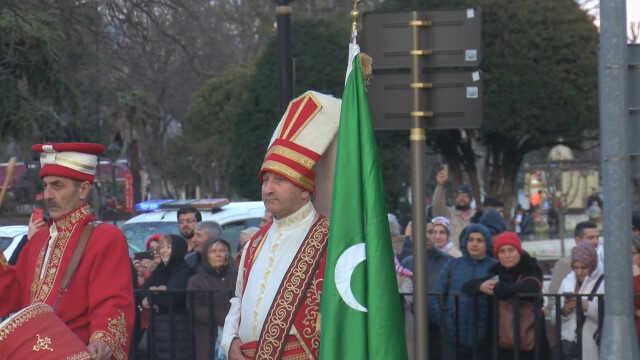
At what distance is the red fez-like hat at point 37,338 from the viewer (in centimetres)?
487

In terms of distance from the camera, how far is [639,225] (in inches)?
412

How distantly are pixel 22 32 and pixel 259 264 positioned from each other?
7677mm

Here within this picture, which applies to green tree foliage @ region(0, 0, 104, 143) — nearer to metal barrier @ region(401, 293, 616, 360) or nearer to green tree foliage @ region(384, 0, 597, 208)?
metal barrier @ region(401, 293, 616, 360)

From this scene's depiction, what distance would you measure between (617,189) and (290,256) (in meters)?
2.06

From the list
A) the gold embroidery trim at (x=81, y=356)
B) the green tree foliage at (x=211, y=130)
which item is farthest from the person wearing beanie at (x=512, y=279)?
the green tree foliage at (x=211, y=130)

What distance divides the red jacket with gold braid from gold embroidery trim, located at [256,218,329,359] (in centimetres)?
60

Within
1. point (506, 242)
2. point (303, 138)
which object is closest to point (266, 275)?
point (303, 138)

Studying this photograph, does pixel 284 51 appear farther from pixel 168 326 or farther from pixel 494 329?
pixel 494 329

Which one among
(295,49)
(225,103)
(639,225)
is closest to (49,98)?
(639,225)

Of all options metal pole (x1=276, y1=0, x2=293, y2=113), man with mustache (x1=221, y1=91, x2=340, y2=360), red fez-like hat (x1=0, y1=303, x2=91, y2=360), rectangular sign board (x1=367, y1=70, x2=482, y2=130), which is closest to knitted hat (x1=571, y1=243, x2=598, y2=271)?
metal pole (x1=276, y1=0, x2=293, y2=113)

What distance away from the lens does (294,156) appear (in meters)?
5.76

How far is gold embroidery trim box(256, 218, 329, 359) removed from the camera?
18.9 feet

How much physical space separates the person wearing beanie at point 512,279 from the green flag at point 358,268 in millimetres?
2425

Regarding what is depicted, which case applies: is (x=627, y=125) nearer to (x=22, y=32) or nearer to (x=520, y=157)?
(x=22, y=32)
